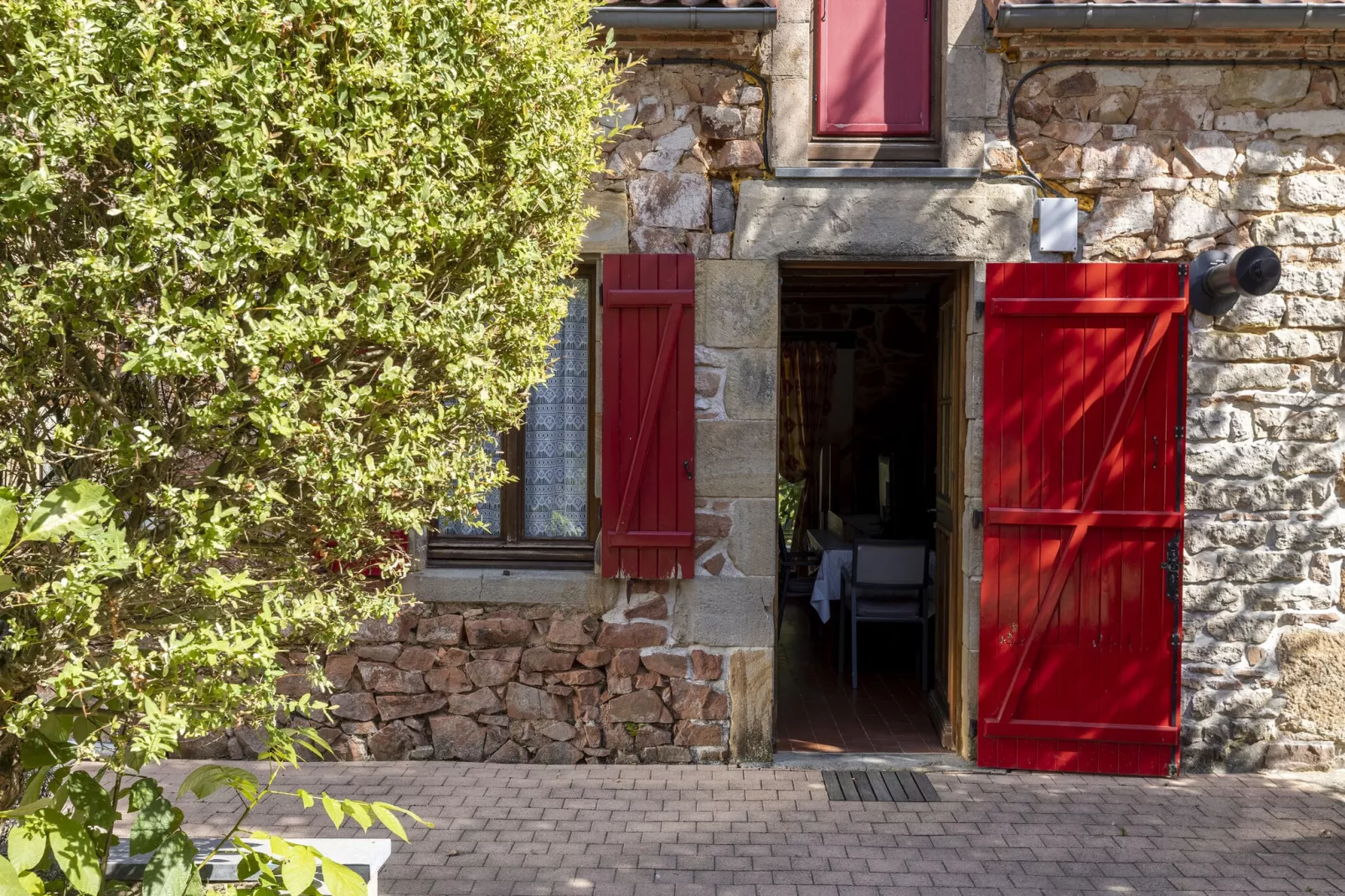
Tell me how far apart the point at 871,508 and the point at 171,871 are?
7933 mm

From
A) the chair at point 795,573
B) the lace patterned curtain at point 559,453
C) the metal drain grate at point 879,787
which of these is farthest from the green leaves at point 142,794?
the chair at point 795,573

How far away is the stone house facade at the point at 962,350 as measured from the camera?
15.8 feet

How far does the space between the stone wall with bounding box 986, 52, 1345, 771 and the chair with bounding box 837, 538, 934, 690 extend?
1.74m

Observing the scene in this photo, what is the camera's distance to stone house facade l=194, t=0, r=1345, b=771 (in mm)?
4809

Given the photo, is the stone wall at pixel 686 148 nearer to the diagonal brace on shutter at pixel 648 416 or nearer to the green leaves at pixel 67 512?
the diagonal brace on shutter at pixel 648 416

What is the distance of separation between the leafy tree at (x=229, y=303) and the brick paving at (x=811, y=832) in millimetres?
1611

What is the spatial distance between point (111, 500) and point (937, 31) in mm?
4113

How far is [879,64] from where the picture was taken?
5.00 meters

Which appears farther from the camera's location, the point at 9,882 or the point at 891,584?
the point at 891,584

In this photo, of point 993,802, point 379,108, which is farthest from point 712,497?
point 379,108

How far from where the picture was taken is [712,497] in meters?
4.96

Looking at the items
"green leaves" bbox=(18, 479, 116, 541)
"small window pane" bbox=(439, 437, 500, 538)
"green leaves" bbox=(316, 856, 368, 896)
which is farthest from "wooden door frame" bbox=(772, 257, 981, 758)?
"green leaves" bbox=(18, 479, 116, 541)

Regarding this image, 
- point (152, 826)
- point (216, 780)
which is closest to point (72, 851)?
point (152, 826)

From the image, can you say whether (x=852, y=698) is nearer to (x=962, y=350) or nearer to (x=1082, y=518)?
(x=1082, y=518)
